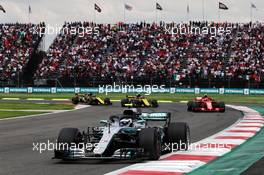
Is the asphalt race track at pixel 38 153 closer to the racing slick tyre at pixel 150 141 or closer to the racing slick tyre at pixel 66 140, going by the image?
the racing slick tyre at pixel 66 140

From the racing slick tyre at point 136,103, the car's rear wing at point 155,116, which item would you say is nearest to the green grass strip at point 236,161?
the car's rear wing at point 155,116

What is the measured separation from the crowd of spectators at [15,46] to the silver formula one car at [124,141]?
47.3 metres

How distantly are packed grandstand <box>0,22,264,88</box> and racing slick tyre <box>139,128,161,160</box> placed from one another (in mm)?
39575

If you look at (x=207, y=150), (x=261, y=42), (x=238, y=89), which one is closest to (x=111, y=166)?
(x=207, y=150)

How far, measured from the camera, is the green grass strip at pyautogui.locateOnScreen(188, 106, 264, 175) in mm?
8934

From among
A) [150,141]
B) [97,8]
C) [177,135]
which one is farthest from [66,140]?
[97,8]

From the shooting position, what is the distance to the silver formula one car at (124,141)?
398 inches

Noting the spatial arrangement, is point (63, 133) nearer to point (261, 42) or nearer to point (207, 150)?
point (207, 150)

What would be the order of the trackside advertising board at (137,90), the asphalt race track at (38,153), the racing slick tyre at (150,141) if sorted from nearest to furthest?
the asphalt race track at (38,153)
the racing slick tyre at (150,141)
the trackside advertising board at (137,90)

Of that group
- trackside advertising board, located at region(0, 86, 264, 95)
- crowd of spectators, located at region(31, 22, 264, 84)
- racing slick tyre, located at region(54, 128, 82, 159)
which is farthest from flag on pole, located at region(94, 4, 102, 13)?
racing slick tyre, located at region(54, 128, 82, 159)

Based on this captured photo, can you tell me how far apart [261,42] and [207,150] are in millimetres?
42454

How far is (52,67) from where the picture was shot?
57312mm

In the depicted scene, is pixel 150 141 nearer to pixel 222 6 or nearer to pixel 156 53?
pixel 156 53

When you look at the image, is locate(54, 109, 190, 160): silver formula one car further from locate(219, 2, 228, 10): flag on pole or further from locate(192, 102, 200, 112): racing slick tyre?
locate(219, 2, 228, 10): flag on pole
